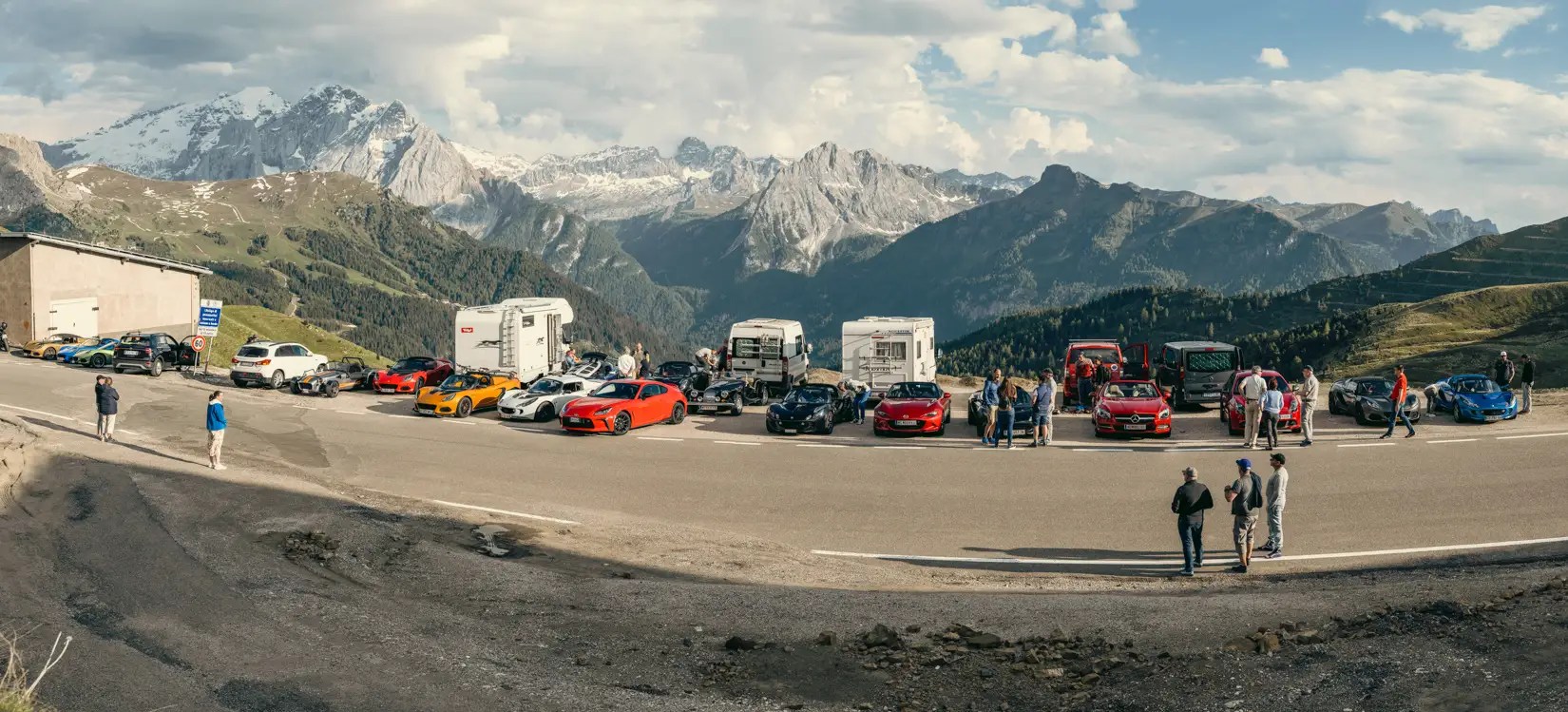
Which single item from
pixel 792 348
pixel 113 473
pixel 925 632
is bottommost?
pixel 925 632

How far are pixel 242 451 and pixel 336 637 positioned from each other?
1779 cm

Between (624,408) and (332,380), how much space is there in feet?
46.6

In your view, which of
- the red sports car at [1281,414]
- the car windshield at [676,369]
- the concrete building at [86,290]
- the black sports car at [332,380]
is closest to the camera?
the red sports car at [1281,414]

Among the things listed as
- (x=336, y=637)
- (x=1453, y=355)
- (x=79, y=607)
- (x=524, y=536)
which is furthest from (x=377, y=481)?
(x=1453, y=355)

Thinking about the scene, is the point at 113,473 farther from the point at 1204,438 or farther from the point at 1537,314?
the point at 1537,314

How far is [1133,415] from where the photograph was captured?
100ft

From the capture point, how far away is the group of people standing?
1714 cm

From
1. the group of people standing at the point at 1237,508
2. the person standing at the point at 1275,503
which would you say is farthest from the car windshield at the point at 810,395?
the person standing at the point at 1275,503

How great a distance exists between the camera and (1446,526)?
2022 centimetres

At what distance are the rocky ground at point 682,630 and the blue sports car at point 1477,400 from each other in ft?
54.3

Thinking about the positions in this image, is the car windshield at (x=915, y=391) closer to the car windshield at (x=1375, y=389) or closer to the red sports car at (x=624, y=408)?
the red sports car at (x=624, y=408)

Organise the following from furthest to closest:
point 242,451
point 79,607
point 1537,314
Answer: point 1537,314
point 242,451
point 79,607

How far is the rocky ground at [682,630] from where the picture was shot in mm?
11383

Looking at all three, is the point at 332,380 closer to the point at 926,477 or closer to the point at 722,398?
the point at 722,398
